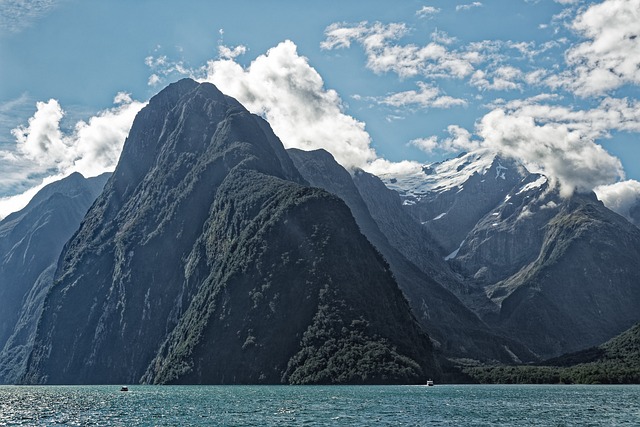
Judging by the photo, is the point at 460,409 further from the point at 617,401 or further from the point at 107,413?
the point at 107,413

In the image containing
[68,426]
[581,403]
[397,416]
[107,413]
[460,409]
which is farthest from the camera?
[581,403]

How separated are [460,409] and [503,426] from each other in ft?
121

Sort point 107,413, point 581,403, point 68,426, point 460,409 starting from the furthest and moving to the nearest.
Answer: point 581,403, point 460,409, point 107,413, point 68,426

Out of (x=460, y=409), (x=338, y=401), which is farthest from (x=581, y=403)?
(x=338, y=401)

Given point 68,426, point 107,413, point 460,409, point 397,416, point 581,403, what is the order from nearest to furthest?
point 68,426, point 397,416, point 107,413, point 460,409, point 581,403

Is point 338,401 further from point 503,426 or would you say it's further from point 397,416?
point 503,426

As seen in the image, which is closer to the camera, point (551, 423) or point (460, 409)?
point (551, 423)

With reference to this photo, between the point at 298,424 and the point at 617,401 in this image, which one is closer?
the point at 298,424

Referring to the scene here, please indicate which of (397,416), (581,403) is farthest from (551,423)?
(581,403)

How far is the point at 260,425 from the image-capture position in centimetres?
11019

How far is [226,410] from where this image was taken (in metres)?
141

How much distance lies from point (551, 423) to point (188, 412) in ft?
191

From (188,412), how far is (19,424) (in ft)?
101

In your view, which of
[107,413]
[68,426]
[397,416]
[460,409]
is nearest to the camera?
[68,426]
